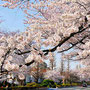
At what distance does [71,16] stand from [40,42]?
4.11 ft

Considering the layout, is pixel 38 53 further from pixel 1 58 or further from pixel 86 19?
pixel 86 19

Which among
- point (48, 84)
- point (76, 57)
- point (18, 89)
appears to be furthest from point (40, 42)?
point (48, 84)

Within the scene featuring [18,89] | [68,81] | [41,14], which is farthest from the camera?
[68,81]

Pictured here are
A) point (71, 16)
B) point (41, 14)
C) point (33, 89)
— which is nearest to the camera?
point (71, 16)

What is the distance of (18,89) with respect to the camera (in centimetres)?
1444

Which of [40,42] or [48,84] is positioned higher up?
[40,42]

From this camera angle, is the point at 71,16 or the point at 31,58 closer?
the point at 31,58

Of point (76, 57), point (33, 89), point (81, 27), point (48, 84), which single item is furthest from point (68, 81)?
point (81, 27)

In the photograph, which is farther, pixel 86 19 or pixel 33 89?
pixel 33 89

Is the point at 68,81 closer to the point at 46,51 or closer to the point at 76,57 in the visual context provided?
the point at 76,57

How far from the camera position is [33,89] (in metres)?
17.0

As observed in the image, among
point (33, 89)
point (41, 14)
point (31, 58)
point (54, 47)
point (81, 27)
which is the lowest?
point (33, 89)

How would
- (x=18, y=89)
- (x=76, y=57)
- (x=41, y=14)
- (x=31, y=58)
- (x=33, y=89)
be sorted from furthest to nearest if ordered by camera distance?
(x=33, y=89)
(x=18, y=89)
(x=76, y=57)
(x=41, y=14)
(x=31, y=58)

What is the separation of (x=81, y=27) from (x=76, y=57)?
4916mm
